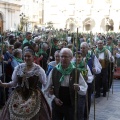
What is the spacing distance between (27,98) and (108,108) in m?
3.66

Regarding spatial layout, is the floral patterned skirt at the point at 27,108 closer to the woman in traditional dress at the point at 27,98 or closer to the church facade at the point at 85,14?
the woman in traditional dress at the point at 27,98

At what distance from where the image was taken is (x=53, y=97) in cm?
469

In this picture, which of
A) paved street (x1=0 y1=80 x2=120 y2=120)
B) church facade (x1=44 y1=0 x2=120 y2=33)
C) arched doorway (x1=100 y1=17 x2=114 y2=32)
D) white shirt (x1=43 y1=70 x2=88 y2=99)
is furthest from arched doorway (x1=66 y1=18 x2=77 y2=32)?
white shirt (x1=43 y1=70 x2=88 y2=99)

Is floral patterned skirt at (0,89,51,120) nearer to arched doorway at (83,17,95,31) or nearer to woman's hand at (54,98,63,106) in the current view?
woman's hand at (54,98,63,106)

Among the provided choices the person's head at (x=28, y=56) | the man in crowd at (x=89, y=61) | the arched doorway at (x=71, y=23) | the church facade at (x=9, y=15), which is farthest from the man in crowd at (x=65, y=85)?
the arched doorway at (x=71, y=23)

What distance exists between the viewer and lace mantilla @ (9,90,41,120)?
457 cm

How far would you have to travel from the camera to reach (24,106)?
459 centimetres

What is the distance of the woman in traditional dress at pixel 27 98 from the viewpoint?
15.1 feet

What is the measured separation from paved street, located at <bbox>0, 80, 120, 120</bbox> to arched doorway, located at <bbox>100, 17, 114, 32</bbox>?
48891 mm

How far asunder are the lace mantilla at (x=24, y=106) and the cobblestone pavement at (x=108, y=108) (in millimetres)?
2562

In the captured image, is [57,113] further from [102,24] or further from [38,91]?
[102,24]

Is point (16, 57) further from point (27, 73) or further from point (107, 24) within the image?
point (107, 24)

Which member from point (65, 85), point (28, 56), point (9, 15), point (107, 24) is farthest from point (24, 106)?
point (107, 24)

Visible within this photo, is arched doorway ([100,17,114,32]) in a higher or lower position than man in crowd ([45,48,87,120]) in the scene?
higher
